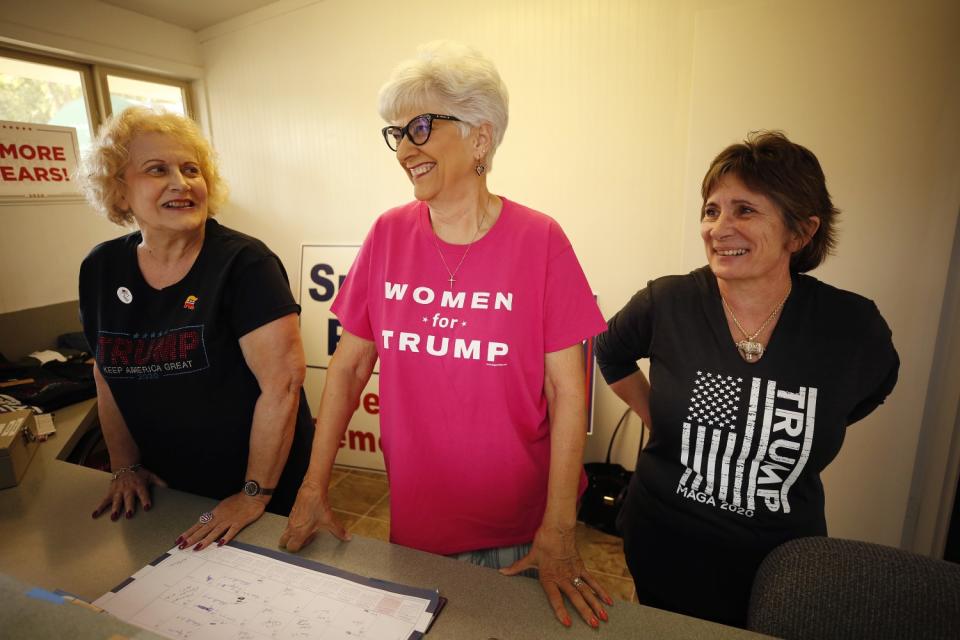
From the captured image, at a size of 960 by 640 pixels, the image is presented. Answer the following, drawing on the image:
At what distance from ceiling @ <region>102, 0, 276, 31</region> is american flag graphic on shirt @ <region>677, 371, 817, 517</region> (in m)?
3.61

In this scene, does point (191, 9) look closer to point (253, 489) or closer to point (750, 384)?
point (253, 489)

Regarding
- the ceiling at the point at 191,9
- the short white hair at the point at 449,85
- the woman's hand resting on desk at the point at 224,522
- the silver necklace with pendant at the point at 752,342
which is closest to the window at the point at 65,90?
the ceiling at the point at 191,9

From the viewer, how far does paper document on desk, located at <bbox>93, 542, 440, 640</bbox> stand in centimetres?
81

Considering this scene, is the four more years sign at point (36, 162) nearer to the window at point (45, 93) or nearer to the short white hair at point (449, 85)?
the window at point (45, 93)

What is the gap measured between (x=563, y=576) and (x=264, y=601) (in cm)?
55

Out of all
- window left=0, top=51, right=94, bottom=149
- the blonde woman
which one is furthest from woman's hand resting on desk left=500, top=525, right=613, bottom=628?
window left=0, top=51, right=94, bottom=149

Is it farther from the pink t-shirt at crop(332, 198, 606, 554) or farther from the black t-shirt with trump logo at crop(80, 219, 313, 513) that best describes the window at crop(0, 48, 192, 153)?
the pink t-shirt at crop(332, 198, 606, 554)

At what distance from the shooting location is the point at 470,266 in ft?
3.54

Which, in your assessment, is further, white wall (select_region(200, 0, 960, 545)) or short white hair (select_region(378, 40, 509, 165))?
white wall (select_region(200, 0, 960, 545))

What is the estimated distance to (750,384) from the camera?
113cm

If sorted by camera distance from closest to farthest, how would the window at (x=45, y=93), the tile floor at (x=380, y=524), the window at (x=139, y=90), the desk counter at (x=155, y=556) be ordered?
the desk counter at (x=155, y=556)
the tile floor at (x=380, y=524)
the window at (x=45, y=93)
the window at (x=139, y=90)

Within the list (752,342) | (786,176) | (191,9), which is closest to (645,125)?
(786,176)

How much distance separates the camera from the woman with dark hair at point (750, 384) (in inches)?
43.9

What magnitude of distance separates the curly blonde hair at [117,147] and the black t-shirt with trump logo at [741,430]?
144cm
